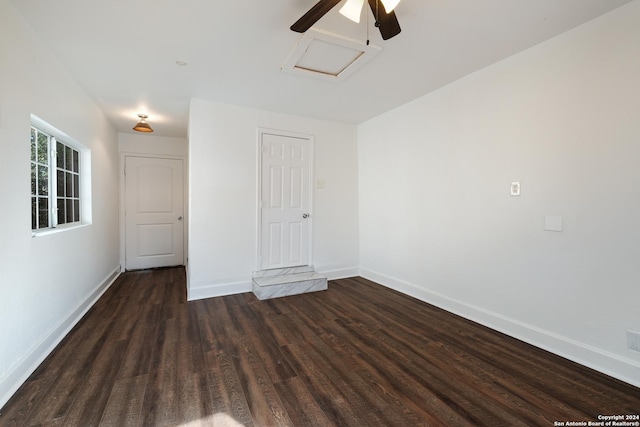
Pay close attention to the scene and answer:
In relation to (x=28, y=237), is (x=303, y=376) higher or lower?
lower

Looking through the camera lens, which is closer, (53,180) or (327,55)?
(327,55)

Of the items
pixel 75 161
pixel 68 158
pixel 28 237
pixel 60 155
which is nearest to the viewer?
pixel 28 237

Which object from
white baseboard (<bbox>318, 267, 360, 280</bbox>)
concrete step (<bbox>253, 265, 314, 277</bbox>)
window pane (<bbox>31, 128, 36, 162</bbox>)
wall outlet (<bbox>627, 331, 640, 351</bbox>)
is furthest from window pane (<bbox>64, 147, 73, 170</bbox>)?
wall outlet (<bbox>627, 331, 640, 351</bbox>)

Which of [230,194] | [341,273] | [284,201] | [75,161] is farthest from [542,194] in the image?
[75,161]

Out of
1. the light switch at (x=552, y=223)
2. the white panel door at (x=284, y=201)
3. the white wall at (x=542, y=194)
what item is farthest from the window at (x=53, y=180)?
the light switch at (x=552, y=223)

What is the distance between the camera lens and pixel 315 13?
63.8 inches

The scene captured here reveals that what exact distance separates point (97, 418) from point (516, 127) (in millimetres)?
3662

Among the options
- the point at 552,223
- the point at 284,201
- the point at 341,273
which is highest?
the point at 284,201

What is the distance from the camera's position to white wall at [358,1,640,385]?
77.2 inches

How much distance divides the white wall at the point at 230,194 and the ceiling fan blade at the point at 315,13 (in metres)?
2.26

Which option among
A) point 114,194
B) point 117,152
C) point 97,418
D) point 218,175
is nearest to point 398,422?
point 97,418

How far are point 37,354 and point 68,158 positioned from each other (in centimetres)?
198

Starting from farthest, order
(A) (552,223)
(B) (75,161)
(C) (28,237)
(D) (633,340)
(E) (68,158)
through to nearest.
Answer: (B) (75,161)
(E) (68,158)
(A) (552,223)
(C) (28,237)
(D) (633,340)

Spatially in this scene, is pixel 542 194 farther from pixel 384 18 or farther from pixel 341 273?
pixel 341 273
